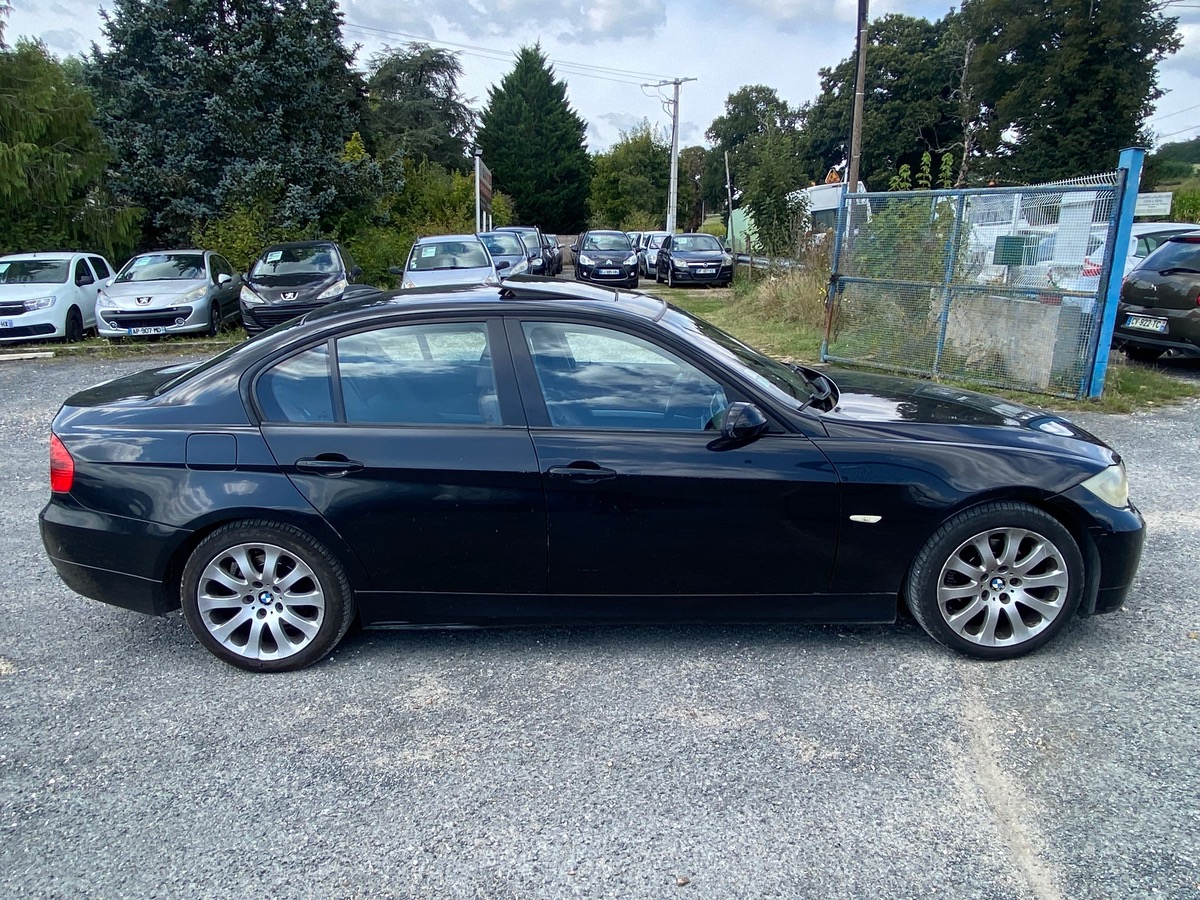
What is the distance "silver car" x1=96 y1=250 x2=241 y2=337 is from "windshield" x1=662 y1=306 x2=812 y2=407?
39.0ft

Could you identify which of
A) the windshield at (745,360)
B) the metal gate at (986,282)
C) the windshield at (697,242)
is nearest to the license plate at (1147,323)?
the metal gate at (986,282)

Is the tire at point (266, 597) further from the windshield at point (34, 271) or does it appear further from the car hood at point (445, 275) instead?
the windshield at point (34, 271)

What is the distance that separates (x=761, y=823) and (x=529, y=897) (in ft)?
2.50

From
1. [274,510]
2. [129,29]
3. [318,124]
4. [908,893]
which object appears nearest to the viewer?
[908,893]

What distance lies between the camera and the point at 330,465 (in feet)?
11.4

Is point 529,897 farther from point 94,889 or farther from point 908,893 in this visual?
point 94,889

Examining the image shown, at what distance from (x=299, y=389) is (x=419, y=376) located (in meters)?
0.51

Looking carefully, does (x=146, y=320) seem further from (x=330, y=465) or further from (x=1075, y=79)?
(x=1075, y=79)

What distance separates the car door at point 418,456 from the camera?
3.46 meters

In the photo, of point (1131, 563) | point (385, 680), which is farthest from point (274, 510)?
point (1131, 563)

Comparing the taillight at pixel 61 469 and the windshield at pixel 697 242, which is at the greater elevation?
the windshield at pixel 697 242

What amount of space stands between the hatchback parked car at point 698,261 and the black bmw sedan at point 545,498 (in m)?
21.6

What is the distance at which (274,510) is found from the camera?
3451 millimetres

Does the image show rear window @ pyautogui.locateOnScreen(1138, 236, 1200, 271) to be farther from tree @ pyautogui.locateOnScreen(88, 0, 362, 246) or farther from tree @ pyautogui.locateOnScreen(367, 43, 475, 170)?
tree @ pyautogui.locateOnScreen(367, 43, 475, 170)
